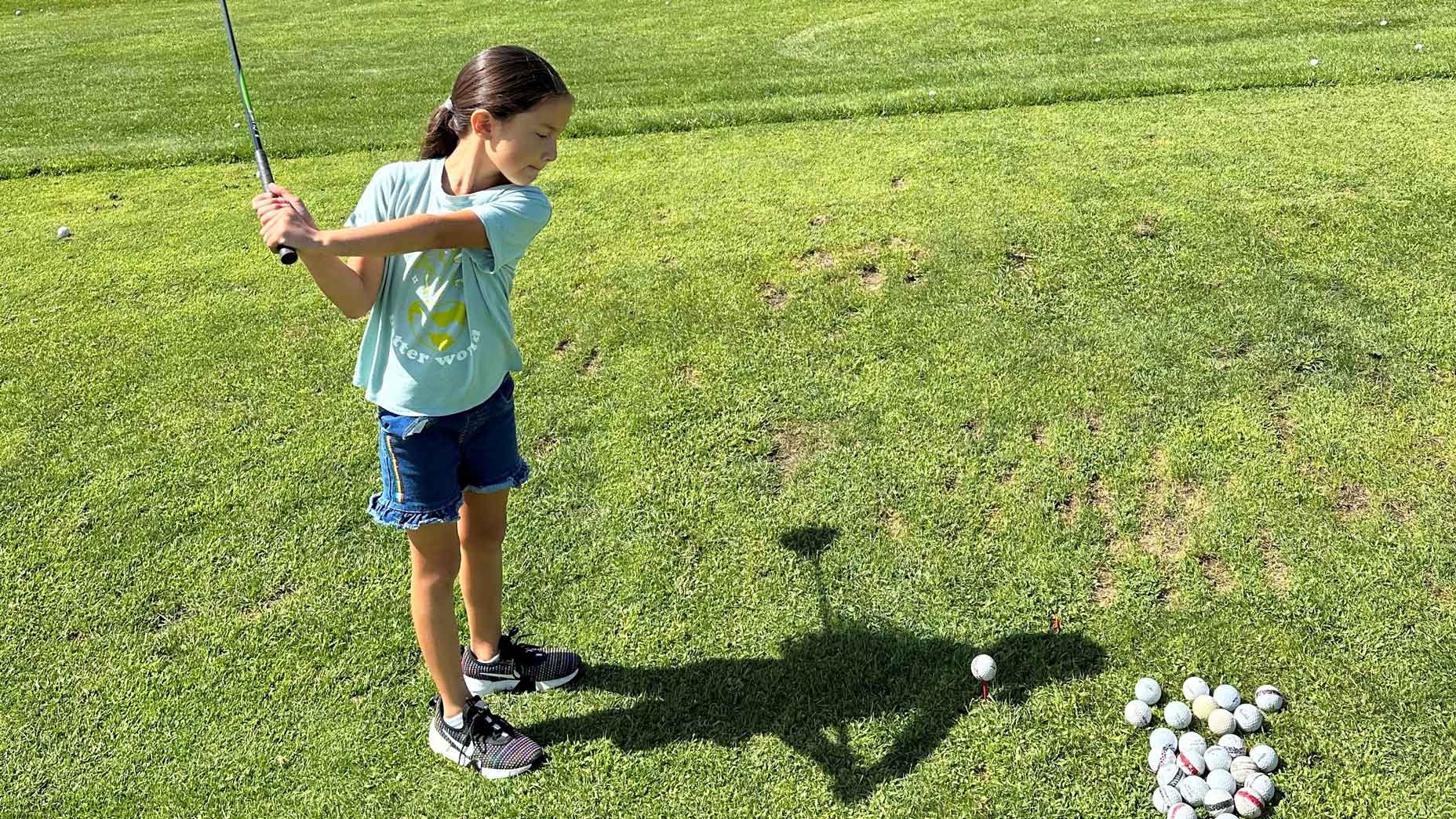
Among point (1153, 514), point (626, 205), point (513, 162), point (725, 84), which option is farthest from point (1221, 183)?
point (513, 162)

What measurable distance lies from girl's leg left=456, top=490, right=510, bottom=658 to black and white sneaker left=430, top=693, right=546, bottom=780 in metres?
0.25

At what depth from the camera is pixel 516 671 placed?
338cm

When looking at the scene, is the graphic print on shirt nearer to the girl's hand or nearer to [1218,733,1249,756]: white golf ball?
the girl's hand

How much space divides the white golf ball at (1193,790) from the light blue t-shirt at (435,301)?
2.25 m

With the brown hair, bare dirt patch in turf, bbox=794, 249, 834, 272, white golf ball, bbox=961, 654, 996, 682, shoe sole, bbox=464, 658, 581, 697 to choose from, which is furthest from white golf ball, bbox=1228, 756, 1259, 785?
bare dirt patch in turf, bbox=794, 249, 834, 272

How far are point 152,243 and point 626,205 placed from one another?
307 cm

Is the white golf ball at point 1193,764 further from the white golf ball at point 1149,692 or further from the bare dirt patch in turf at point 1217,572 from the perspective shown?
the bare dirt patch in turf at point 1217,572

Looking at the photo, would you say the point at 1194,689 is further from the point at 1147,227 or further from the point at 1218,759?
the point at 1147,227

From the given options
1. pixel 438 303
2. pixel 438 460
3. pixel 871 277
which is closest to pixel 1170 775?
pixel 438 460

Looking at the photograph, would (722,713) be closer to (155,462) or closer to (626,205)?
(155,462)

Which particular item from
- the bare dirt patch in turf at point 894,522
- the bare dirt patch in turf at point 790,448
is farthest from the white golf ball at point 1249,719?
the bare dirt patch in turf at point 790,448

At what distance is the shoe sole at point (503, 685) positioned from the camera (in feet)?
11.1

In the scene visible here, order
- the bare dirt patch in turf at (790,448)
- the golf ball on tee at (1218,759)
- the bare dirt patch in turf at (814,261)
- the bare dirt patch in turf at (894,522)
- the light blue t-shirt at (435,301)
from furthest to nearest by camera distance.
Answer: the bare dirt patch in turf at (814,261) → the bare dirt patch in turf at (790,448) → the bare dirt patch in turf at (894,522) → the golf ball on tee at (1218,759) → the light blue t-shirt at (435,301)

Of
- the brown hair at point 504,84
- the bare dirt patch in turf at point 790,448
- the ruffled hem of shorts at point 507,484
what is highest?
the brown hair at point 504,84
